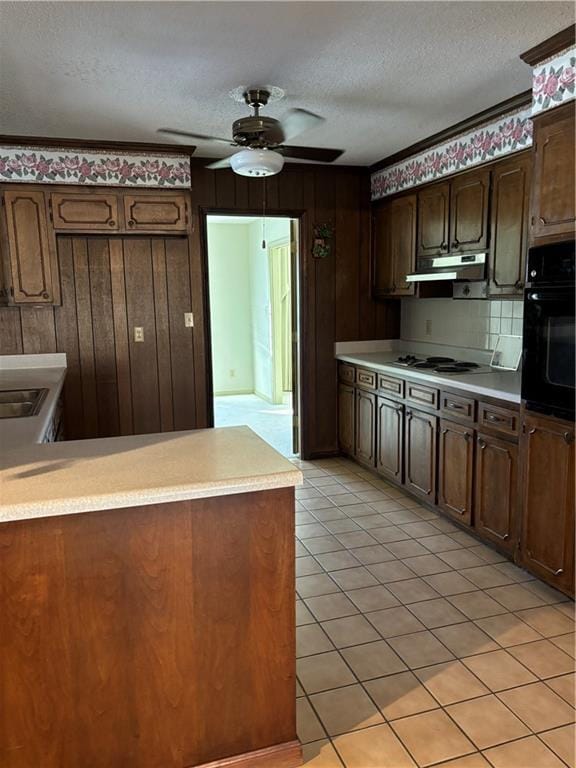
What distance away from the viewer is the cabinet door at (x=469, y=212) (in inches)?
137

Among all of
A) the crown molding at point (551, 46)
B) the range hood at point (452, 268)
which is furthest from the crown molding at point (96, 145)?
the crown molding at point (551, 46)

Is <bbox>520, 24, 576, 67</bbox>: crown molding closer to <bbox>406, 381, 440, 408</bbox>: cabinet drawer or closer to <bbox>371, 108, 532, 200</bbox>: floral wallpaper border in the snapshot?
<bbox>371, 108, 532, 200</bbox>: floral wallpaper border

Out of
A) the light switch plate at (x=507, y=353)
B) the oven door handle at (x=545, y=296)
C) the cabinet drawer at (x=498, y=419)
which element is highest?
the oven door handle at (x=545, y=296)

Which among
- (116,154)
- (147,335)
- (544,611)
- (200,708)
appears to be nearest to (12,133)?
(116,154)

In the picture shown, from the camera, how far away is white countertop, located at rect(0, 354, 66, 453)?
6.70 feet

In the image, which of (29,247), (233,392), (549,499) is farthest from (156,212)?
(233,392)

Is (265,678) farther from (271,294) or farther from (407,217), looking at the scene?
(271,294)

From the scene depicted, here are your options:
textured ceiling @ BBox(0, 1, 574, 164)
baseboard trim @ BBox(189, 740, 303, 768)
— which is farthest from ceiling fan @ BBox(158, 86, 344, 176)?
baseboard trim @ BBox(189, 740, 303, 768)

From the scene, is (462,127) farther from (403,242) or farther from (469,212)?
(403,242)

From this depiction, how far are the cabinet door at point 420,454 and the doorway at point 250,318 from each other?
2762 mm

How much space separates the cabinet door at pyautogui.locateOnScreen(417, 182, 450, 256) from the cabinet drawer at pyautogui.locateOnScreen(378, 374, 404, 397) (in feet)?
2.99

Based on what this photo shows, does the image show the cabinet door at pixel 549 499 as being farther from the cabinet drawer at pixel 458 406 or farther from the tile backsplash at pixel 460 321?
the tile backsplash at pixel 460 321

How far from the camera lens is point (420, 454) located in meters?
3.76

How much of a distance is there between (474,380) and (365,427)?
4.44 feet
